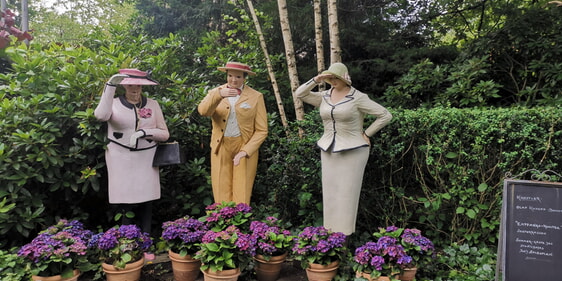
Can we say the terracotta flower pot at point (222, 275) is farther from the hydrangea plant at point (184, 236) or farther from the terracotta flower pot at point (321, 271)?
the terracotta flower pot at point (321, 271)

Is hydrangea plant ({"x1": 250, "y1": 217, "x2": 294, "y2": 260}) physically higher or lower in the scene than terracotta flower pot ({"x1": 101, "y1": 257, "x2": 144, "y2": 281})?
higher

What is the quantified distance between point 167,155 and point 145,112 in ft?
1.55

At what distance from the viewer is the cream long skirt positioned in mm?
3373

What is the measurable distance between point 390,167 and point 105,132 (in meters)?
3.02

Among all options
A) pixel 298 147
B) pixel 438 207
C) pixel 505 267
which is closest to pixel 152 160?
pixel 298 147

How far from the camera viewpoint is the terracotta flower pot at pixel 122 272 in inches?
117

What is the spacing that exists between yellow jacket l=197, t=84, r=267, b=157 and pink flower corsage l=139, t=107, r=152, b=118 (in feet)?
1.58

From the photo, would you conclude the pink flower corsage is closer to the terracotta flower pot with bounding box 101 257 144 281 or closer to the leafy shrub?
the terracotta flower pot with bounding box 101 257 144 281

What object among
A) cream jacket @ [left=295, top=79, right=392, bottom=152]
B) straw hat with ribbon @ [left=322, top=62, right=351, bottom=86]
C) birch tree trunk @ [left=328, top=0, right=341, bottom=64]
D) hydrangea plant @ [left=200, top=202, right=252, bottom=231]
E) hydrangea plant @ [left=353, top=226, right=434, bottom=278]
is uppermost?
birch tree trunk @ [left=328, top=0, right=341, bottom=64]

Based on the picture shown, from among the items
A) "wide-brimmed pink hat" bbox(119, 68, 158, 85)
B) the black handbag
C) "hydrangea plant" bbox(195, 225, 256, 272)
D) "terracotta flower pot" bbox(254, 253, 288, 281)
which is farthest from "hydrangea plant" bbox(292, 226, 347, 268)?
"wide-brimmed pink hat" bbox(119, 68, 158, 85)

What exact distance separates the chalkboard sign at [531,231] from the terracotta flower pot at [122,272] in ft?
9.43

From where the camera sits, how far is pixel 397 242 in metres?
3.11

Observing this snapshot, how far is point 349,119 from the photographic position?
11.0 feet

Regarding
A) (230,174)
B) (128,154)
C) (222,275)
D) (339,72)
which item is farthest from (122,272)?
(339,72)
